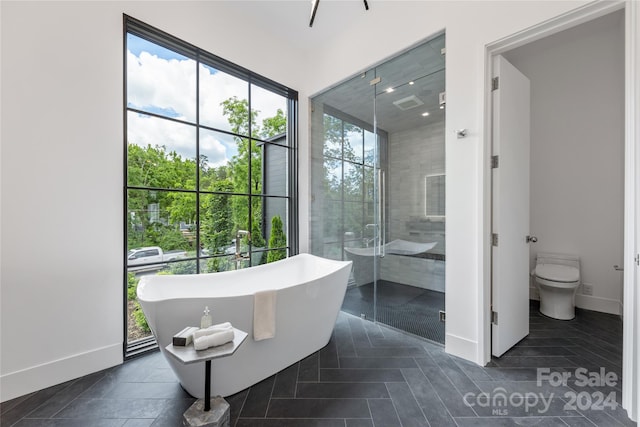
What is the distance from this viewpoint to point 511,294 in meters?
2.22

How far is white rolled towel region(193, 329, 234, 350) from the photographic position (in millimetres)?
1274

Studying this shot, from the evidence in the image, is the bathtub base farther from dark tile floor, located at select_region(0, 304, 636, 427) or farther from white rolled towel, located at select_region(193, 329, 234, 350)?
white rolled towel, located at select_region(193, 329, 234, 350)

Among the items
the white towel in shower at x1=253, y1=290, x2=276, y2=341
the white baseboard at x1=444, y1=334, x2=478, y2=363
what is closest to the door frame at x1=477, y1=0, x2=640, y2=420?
the white baseboard at x1=444, y1=334, x2=478, y2=363

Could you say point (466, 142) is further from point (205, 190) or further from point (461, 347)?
point (205, 190)

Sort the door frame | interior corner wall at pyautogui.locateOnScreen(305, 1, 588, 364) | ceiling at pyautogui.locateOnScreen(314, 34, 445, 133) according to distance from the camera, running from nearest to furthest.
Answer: the door frame < interior corner wall at pyautogui.locateOnScreen(305, 1, 588, 364) < ceiling at pyautogui.locateOnScreen(314, 34, 445, 133)

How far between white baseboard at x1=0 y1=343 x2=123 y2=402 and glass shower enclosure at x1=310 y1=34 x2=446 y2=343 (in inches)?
90.5

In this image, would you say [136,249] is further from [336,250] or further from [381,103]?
[381,103]

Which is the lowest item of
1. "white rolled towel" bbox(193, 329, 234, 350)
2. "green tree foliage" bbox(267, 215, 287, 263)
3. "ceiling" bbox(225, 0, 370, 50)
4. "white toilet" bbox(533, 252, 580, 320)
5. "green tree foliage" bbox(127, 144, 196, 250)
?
"white toilet" bbox(533, 252, 580, 320)

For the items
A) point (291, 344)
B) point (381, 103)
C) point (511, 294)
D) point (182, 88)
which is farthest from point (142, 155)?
point (511, 294)

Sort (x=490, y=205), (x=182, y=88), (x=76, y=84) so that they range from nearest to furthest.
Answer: (x=76, y=84), (x=490, y=205), (x=182, y=88)

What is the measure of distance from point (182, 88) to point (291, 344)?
257cm

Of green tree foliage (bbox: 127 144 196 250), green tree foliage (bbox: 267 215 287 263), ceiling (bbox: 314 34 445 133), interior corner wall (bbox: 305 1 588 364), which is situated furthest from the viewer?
green tree foliage (bbox: 267 215 287 263)

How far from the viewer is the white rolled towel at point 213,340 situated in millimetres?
1274

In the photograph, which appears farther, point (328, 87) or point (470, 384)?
point (328, 87)
